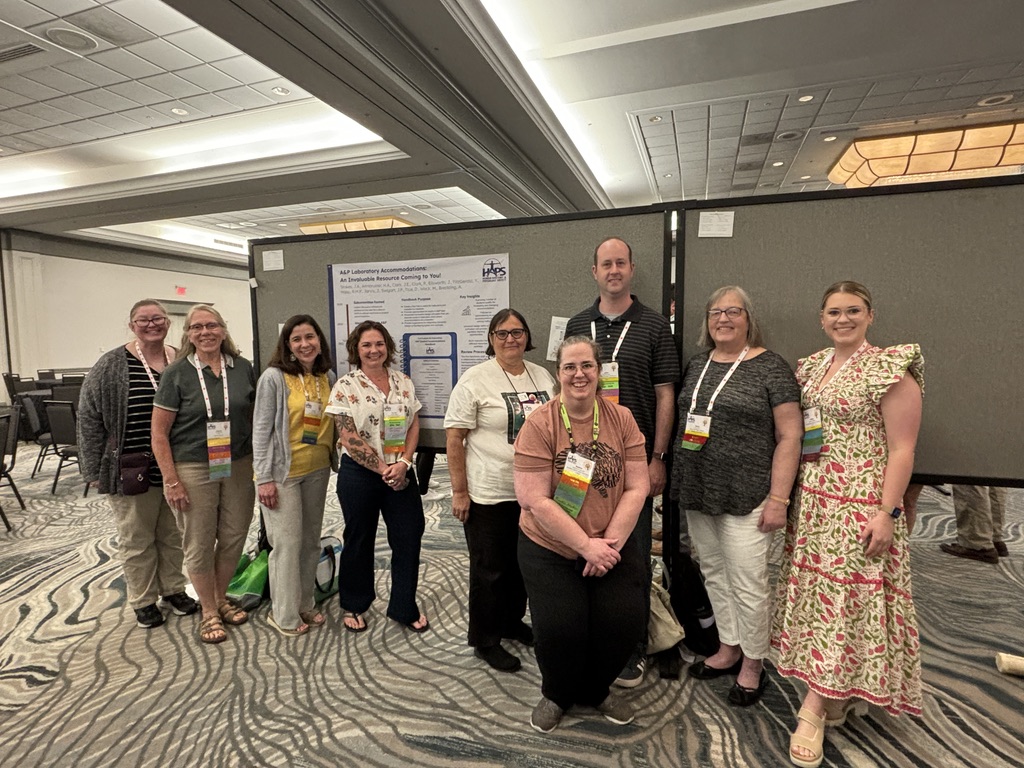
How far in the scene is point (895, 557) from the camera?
1.59 meters

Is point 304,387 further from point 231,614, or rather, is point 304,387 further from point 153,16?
point 153,16

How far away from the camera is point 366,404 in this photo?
2182 mm

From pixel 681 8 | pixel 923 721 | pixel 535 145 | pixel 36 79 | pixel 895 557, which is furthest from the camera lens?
pixel 535 145

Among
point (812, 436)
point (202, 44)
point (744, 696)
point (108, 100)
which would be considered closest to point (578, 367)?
point (812, 436)

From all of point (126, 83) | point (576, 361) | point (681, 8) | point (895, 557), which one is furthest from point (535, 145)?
point (895, 557)

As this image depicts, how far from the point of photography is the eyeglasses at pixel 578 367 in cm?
162

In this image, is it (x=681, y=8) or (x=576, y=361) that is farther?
(x=681, y=8)

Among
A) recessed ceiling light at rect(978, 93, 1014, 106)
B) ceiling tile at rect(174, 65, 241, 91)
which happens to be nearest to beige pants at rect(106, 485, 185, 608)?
ceiling tile at rect(174, 65, 241, 91)

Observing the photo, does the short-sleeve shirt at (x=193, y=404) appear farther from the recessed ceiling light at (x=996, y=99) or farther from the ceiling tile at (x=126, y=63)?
the recessed ceiling light at (x=996, y=99)

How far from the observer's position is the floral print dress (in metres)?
1.57

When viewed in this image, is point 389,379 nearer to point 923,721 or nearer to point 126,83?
point 923,721

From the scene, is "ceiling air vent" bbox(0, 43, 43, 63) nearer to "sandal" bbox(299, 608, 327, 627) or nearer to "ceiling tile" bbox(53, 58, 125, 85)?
"ceiling tile" bbox(53, 58, 125, 85)

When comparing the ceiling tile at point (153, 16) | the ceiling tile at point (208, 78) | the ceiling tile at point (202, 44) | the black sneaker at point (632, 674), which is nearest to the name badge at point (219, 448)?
the black sneaker at point (632, 674)

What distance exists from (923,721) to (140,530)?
3.29 m
